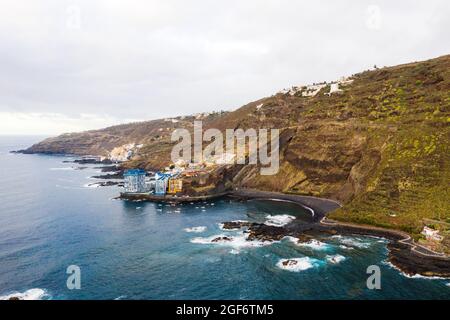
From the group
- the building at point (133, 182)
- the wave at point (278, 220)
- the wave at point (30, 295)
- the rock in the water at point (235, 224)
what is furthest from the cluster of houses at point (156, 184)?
the wave at point (30, 295)

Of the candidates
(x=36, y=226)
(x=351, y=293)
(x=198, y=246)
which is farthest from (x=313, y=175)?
(x=36, y=226)

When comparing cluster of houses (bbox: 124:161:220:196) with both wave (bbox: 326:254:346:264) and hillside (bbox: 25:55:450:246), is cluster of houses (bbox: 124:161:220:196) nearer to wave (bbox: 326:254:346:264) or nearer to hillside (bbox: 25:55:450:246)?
hillside (bbox: 25:55:450:246)

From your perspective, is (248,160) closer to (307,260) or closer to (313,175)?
(313,175)

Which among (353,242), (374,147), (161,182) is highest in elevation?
(374,147)

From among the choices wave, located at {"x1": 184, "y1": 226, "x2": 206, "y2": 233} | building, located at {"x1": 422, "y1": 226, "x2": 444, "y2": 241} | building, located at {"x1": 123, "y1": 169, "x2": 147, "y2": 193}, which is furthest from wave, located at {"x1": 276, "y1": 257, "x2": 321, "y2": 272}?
building, located at {"x1": 123, "y1": 169, "x2": 147, "y2": 193}

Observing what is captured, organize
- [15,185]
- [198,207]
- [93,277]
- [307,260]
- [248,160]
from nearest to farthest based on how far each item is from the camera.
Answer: [93,277] → [307,260] → [198,207] → [248,160] → [15,185]

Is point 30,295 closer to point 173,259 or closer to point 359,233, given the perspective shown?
point 173,259

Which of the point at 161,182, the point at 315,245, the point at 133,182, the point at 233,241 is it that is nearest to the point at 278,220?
the point at 233,241

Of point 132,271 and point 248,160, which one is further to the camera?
point 248,160
